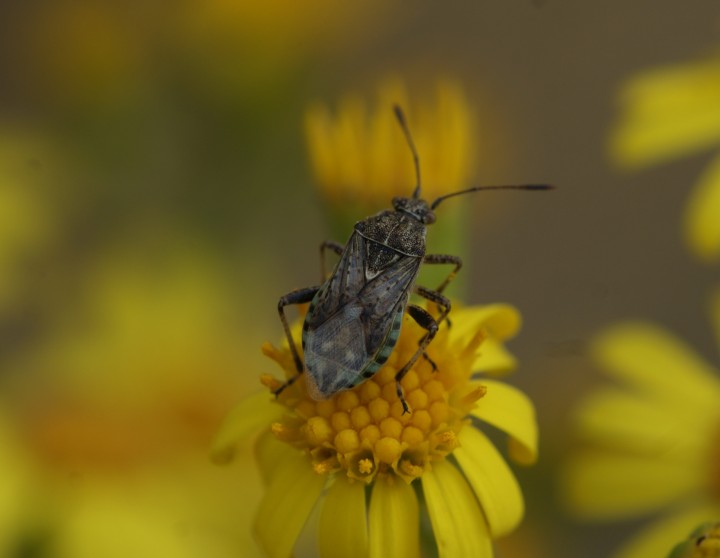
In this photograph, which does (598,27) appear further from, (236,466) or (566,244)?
(236,466)

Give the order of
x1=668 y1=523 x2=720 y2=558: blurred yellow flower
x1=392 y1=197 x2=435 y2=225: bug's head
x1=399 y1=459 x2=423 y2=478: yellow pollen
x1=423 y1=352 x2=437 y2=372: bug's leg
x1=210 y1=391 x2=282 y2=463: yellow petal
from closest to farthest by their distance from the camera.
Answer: x1=668 y1=523 x2=720 y2=558: blurred yellow flower
x1=399 y1=459 x2=423 y2=478: yellow pollen
x1=423 y1=352 x2=437 y2=372: bug's leg
x1=210 y1=391 x2=282 y2=463: yellow petal
x1=392 y1=197 x2=435 y2=225: bug's head

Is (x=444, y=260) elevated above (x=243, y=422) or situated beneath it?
elevated above

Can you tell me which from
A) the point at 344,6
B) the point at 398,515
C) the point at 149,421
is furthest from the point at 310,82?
the point at 398,515

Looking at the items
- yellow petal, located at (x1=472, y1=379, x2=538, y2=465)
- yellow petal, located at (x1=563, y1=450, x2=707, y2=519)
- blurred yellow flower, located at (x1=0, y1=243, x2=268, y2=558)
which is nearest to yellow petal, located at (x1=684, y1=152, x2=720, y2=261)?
yellow petal, located at (x1=563, y1=450, x2=707, y2=519)

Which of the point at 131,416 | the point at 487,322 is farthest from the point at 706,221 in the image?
the point at 131,416

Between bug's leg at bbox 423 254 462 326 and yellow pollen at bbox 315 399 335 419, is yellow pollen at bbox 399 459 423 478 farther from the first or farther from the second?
bug's leg at bbox 423 254 462 326

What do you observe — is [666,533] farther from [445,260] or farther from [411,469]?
[411,469]

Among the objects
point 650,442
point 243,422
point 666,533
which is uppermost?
point 243,422

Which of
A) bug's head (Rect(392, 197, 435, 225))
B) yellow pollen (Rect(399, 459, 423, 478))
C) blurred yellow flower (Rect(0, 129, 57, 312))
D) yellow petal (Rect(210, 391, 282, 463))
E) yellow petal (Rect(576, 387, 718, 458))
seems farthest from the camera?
blurred yellow flower (Rect(0, 129, 57, 312))
